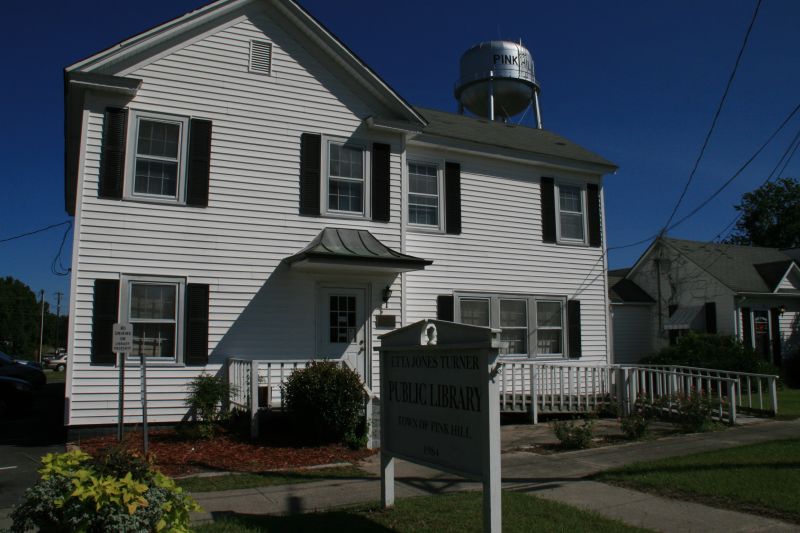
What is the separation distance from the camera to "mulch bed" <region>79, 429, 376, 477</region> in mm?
9008

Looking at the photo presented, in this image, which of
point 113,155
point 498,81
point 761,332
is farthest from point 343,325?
point 761,332

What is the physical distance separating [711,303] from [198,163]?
21065mm

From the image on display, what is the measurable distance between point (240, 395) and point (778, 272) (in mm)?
23765

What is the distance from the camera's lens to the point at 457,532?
5.65 metres

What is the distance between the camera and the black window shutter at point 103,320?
11.1 metres

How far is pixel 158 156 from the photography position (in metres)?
12.1

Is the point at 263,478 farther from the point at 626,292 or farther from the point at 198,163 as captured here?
the point at 626,292

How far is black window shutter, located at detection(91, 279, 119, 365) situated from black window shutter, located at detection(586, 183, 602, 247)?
11.9 m

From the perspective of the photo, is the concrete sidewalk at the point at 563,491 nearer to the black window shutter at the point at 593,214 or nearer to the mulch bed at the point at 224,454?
the mulch bed at the point at 224,454

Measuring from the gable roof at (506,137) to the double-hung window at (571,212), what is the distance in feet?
2.69

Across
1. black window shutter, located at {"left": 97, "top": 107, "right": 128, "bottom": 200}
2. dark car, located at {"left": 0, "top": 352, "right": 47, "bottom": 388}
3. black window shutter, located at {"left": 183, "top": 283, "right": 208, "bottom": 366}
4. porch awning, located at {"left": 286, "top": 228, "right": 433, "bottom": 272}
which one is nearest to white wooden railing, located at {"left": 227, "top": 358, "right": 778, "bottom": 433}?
black window shutter, located at {"left": 183, "top": 283, "right": 208, "bottom": 366}

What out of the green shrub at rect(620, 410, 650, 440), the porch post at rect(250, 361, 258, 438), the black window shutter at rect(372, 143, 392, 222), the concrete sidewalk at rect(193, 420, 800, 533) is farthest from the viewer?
the black window shutter at rect(372, 143, 392, 222)

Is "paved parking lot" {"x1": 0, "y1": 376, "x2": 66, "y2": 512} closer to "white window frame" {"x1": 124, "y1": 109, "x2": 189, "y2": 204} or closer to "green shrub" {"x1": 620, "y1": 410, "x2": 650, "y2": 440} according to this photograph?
"white window frame" {"x1": 124, "y1": 109, "x2": 189, "y2": 204}

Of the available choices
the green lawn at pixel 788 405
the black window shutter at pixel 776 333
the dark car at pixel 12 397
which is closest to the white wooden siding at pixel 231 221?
the dark car at pixel 12 397
